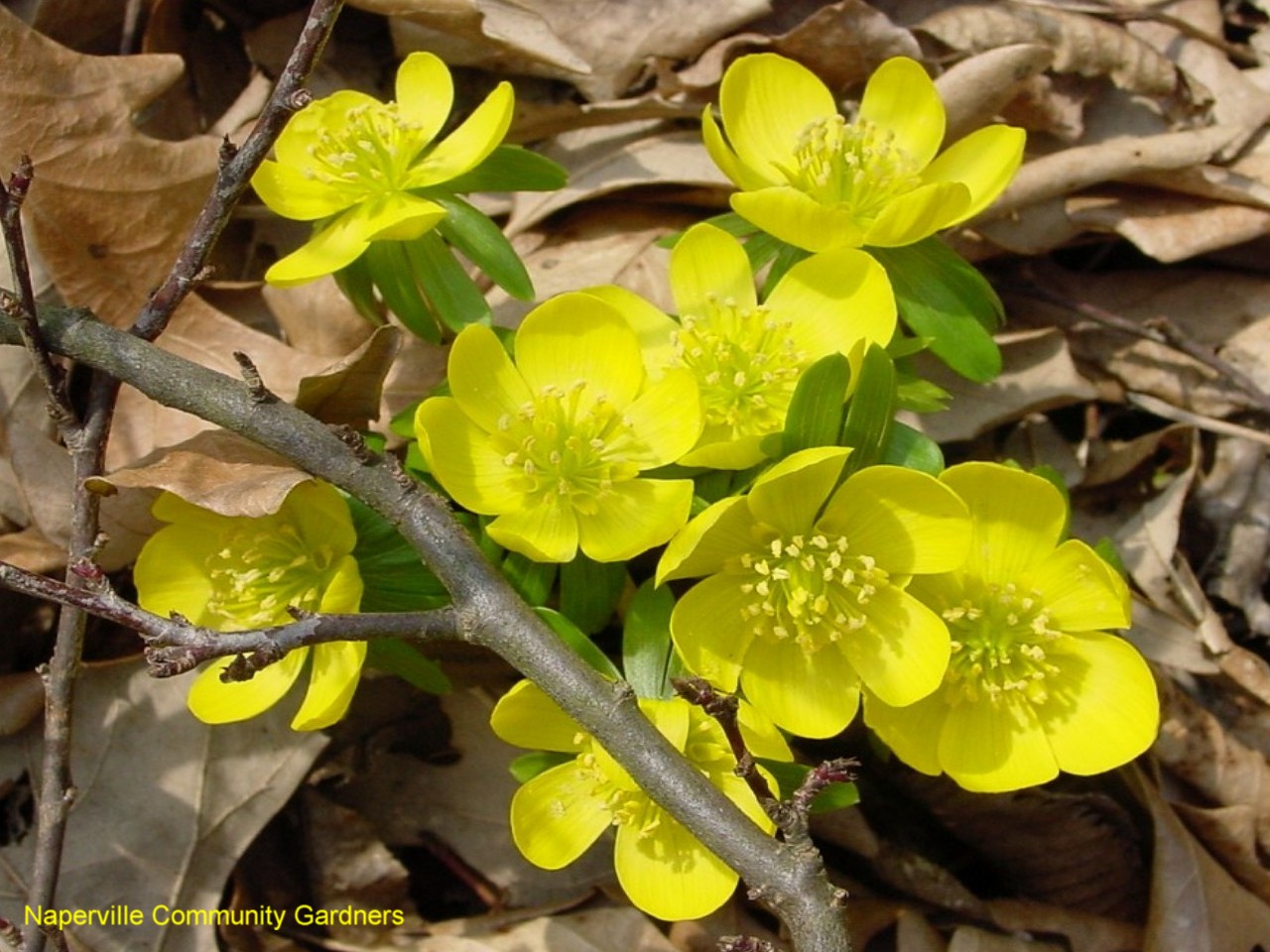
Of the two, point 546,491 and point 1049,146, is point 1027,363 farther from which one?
point 546,491

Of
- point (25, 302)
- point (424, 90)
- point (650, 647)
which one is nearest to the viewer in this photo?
point (25, 302)

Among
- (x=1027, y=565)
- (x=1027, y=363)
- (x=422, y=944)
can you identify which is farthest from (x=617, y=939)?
(x=1027, y=363)

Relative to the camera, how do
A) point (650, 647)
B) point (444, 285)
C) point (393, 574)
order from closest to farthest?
point (650, 647)
point (393, 574)
point (444, 285)

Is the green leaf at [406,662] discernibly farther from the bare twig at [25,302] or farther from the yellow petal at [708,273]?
the yellow petal at [708,273]

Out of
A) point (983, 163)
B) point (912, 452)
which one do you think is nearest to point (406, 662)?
point (912, 452)

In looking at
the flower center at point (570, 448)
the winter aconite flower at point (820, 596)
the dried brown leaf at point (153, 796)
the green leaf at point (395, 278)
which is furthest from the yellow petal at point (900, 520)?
the dried brown leaf at point (153, 796)

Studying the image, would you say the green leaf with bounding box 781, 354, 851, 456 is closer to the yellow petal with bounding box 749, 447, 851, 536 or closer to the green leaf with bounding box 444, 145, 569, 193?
the yellow petal with bounding box 749, 447, 851, 536

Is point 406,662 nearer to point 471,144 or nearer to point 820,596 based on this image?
point 820,596
